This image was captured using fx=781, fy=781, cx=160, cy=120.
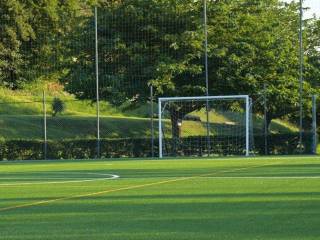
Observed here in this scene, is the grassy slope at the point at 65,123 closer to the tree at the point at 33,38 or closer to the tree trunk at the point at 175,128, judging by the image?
the tree trunk at the point at 175,128

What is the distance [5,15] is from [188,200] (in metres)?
45.5

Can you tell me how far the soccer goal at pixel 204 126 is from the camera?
31.7m

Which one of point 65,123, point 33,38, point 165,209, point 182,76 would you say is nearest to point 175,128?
point 182,76

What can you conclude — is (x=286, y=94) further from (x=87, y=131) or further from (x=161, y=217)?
(x=161, y=217)

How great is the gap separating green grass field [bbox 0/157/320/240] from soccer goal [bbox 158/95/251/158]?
55.2 feet

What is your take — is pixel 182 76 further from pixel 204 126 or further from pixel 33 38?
pixel 33 38

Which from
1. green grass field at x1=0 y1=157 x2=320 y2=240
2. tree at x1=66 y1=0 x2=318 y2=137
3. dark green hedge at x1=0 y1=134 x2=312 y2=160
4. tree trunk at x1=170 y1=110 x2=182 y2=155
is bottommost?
green grass field at x1=0 y1=157 x2=320 y2=240

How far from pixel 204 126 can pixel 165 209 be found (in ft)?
81.5

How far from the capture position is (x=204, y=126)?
112ft

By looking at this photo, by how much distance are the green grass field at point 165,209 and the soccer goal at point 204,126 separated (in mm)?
16832

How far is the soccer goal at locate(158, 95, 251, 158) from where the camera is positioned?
104 ft

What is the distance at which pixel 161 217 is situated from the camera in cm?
850

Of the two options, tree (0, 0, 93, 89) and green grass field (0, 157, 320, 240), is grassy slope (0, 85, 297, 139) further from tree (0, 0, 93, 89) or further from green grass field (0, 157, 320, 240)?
green grass field (0, 157, 320, 240)

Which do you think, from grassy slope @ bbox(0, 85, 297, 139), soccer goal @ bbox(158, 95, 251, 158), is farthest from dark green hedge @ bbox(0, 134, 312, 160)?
grassy slope @ bbox(0, 85, 297, 139)
